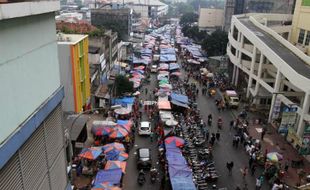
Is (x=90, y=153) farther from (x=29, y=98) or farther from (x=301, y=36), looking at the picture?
(x=301, y=36)

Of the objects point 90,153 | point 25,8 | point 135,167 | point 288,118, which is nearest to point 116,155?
point 135,167

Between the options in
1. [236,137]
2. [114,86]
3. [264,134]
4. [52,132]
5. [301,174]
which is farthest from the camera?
[114,86]

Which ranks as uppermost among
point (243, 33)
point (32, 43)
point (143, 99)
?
point (32, 43)

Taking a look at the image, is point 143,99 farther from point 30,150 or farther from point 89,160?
point 30,150

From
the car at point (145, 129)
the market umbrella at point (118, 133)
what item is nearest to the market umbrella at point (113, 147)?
the market umbrella at point (118, 133)

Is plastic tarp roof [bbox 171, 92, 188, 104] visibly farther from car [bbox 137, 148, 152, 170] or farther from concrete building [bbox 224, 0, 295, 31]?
concrete building [bbox 224, 0, 295, 31]

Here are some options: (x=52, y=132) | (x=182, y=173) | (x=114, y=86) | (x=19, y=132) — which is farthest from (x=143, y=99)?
(x=19, y=132)

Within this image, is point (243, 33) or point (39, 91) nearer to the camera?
point (39, 91)
